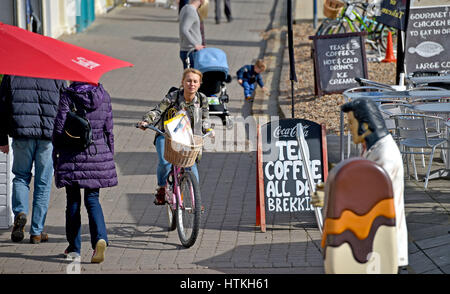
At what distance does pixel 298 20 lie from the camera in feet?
77.8

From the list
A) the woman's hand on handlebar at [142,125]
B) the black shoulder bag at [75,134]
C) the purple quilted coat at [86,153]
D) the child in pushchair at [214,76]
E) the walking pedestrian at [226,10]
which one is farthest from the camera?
the walking pedestrian at [226,10]

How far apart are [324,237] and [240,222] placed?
10.8 feet

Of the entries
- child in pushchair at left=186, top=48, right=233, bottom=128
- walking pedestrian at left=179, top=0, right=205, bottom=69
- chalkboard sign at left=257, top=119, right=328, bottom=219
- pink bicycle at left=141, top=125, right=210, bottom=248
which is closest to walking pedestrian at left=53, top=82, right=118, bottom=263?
pink bicycle at left=141, top=125, right=210, bottom=248

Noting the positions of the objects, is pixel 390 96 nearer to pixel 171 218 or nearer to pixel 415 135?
pixel 415 135

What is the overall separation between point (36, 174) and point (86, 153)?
0.95 m

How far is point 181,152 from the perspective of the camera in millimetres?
7477

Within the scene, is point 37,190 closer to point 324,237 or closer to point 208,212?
point 208,212

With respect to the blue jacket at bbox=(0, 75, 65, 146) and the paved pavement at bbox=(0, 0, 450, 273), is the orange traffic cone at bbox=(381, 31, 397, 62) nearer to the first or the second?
the paved pavement at bbox=(0, 0, 450, 273)

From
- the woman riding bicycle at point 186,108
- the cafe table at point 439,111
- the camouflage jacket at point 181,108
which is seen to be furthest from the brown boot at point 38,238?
the cafe table at point 439,111

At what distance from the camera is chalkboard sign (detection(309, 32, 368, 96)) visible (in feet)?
46.5

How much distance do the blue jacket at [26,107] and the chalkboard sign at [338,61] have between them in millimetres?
A: 6983

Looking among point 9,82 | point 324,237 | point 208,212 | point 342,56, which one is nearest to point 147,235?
point 208,212

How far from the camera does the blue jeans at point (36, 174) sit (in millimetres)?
7961

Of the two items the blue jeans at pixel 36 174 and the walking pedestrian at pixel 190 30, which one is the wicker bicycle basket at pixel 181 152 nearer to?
the blue jeans at pixel 36 174
